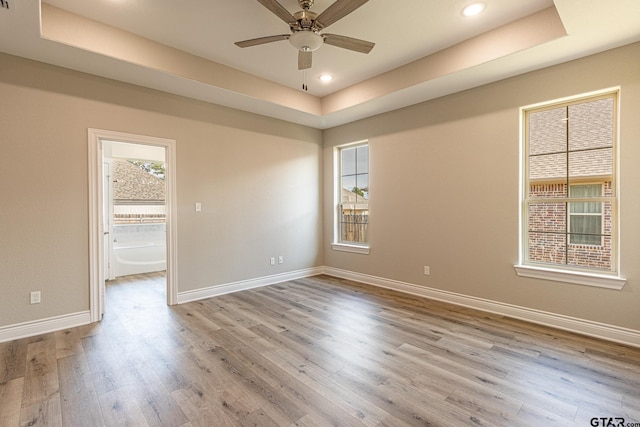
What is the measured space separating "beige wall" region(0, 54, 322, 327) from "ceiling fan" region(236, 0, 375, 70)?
6.58ft

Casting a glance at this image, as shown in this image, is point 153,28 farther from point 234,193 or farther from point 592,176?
point 592,176

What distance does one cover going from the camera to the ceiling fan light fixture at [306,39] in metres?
2.60

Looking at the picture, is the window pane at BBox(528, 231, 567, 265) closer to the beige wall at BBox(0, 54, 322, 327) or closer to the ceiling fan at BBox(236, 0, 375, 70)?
the ceiling fan at BBox(236, 0, 375, 70)

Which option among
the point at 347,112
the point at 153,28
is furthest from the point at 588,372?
the point at 153,28

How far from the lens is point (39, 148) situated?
3145 millimetres

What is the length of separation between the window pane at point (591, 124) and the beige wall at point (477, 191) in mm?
183

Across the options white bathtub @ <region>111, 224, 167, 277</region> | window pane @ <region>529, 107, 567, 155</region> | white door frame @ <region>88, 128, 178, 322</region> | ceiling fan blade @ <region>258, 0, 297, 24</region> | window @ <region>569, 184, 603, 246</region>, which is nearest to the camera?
ceiling fan blade @ <region>258, 0, 297, 24</region>

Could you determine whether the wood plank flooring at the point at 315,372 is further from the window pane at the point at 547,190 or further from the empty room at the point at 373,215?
the window pane at the point at 547,190

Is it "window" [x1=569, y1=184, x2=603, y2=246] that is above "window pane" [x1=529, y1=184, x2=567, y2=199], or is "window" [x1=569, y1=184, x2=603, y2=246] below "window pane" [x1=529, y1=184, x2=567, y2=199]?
below

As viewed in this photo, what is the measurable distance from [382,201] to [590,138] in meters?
2.62

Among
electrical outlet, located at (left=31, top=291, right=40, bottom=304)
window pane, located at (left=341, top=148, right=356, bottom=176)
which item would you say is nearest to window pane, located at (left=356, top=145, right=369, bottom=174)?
window pane, located at (left=341, top=148, right=356, bottom=176)

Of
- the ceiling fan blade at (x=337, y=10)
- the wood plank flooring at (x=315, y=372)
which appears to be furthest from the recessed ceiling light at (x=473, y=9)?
the wood plank flooring at (x=315, y=372)

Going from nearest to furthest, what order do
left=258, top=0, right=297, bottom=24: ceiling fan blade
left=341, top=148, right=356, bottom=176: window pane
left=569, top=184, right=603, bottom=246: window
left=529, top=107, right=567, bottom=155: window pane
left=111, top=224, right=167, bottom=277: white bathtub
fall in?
left=258, top=0, right=297, bottom=24: ceiling fan blade, left=569, top=184, right=603, bottom=246: window, left=529, top=107, right=567, bottom=155: window pane, left=341, top=148, right=356, bottom=176: window pane, left=111, top=224, right=167, bottom=277: white bathtub

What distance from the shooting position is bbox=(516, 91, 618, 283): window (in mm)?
3051
